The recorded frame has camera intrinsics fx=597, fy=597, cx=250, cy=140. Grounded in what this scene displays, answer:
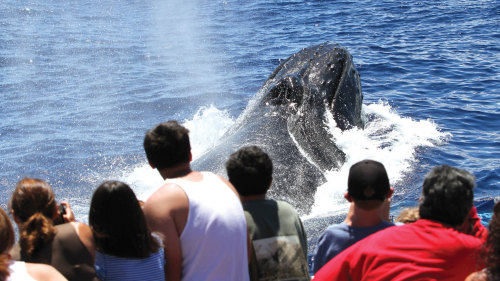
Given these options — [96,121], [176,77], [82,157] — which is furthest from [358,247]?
[176,77]

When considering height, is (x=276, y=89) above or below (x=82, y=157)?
above

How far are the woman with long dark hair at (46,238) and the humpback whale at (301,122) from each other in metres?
3.69

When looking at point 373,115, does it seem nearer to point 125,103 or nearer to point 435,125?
point 435,125

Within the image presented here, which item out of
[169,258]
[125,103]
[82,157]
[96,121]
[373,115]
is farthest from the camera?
[125,103]

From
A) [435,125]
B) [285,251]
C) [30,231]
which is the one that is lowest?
[435,125]

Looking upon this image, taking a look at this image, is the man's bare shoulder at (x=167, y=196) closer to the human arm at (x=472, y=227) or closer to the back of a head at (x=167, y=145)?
the back of a head at (x=167, y=145)

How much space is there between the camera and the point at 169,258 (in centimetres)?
345

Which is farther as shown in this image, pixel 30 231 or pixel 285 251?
pixel 285 251

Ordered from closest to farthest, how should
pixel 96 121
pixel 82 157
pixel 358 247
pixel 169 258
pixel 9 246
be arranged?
pixel 9 246
pixel 358 247
pixel 169 258
pixel 82 157
pixel 96 121

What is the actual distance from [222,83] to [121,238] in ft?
40.3

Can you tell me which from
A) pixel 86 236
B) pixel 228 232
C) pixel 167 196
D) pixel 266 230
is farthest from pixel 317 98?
pixel 86 236

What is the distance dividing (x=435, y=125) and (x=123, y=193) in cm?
881

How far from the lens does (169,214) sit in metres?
3.36

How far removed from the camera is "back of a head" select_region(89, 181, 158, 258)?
3264 millimetres
